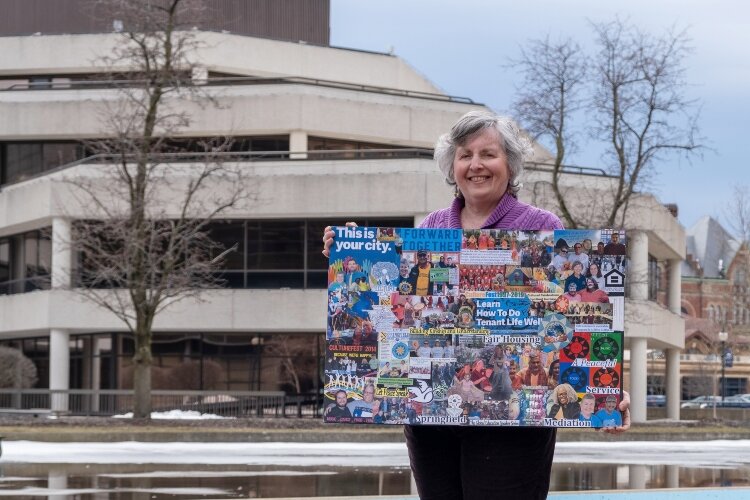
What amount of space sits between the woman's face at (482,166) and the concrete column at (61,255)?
3499 centimetres

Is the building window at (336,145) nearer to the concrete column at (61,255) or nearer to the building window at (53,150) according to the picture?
the building window at (53,150)

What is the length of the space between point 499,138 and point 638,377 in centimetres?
3907

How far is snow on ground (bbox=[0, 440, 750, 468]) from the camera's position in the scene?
19.5 meters

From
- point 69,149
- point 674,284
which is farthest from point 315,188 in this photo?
point 674,284

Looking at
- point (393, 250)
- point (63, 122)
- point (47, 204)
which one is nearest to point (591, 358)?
point (393, 250)

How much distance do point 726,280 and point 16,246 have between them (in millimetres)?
78045

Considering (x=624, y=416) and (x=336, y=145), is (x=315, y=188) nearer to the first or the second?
(x=336, y=145)

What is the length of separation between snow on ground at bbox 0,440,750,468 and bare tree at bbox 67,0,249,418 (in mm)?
7549

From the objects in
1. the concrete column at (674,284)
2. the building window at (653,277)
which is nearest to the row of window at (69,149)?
the building window at (653,277)

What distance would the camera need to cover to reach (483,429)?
469 centimetres

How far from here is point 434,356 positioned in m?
4.81

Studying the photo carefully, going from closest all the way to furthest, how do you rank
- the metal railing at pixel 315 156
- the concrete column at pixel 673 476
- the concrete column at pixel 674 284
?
the concrete column at pixel 673 476 < the metal railing at pixel 315 156 < the concrete column at pixel 674 284

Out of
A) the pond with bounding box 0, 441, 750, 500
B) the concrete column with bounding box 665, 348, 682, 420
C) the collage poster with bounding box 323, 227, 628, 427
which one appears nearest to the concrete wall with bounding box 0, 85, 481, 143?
the concrete column with bounding box 665, 348, 682, 420

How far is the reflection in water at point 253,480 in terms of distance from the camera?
46.0 feet
